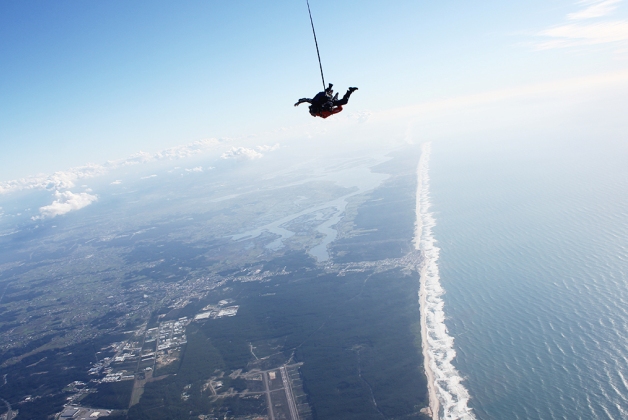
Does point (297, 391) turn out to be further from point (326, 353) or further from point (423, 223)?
point (423, 223)

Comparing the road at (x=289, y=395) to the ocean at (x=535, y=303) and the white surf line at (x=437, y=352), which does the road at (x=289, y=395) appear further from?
the ocean at (x=535, y=303)

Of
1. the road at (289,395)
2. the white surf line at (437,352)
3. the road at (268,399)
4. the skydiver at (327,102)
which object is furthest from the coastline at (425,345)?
Answer: the skydiver at (327,102)

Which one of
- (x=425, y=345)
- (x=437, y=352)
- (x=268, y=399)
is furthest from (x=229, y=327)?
(x=437, y=352)

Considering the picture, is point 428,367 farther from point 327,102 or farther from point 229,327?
point 327,102

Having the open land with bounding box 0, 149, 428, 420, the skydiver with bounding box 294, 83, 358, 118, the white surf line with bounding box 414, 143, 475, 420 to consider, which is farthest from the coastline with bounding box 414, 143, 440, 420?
the skydiver with bounding box 294, 83, 358, 118

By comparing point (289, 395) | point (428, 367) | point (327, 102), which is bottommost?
point (289, 395)
